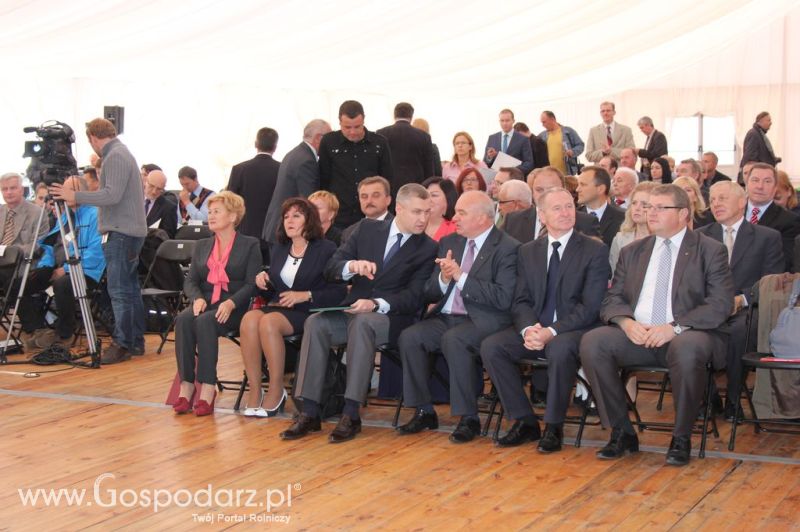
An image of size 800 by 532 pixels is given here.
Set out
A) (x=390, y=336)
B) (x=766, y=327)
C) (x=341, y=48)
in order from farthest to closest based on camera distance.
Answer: (x=341, y=48), (x=390, y=336), (x=766, y=327)

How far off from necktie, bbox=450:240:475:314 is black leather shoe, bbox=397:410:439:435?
542 mm

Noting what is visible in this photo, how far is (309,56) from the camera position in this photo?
366 inches

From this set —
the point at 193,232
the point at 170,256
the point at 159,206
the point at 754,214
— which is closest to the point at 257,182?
the point at 170,256

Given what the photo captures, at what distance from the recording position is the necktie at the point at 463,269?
509 cm

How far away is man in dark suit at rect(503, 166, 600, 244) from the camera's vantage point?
5473 millimetres

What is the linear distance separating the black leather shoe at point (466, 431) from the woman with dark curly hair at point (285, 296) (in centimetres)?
105

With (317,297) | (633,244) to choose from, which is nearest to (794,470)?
(633,244)

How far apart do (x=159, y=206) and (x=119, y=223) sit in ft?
8.11

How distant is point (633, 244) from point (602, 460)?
106 centimetres

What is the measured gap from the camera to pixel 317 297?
5.37 meters

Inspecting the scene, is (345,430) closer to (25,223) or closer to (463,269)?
(463,269)

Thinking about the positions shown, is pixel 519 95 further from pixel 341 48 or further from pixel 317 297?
pixel 317 297

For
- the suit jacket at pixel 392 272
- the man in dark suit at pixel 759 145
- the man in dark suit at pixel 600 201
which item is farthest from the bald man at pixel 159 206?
the man in dark suit at pixel 759 145

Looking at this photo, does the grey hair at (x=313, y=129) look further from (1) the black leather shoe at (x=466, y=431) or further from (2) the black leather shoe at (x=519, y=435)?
(2) the black leather shoe at (x=519, y=435)
